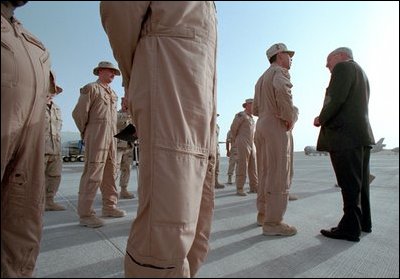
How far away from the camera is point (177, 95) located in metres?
1.22

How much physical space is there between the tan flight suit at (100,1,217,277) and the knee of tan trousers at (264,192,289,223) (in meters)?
1.73

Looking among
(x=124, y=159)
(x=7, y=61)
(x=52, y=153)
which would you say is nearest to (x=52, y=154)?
(x=52, y=153)

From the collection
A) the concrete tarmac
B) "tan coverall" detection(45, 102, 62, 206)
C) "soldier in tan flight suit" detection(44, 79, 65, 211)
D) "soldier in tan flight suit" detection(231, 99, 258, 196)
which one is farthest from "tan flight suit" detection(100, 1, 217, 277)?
"soldier in tan flight suit" detection(231, 99, 258, 196)

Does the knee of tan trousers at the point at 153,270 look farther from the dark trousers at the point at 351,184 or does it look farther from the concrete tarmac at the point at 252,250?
the dark trousers at the point at 351,184

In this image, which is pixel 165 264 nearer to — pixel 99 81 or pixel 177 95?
pixel 177 95

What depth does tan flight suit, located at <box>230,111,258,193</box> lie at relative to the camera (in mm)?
6125

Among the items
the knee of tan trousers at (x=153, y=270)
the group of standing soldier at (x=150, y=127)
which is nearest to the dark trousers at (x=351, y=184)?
the group of standing soldier at (x=150, y=127)

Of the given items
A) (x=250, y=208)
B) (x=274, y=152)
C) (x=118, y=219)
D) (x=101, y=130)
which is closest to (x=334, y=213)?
(x=250, y=208)

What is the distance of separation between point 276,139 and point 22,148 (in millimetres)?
2216

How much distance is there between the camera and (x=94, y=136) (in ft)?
11.0

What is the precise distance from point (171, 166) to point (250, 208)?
3256 mm

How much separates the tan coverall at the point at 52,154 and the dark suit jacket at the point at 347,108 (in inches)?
160

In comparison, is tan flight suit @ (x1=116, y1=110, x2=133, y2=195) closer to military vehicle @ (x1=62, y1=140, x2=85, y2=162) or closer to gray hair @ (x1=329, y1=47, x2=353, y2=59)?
gray hair @ (x1=329, y1=47, x2=353, y2=59)

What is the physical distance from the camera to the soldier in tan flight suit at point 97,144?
3244mm
